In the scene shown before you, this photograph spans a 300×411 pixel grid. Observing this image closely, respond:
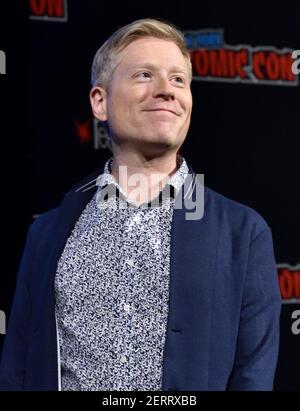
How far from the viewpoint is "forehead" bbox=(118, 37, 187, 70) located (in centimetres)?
207

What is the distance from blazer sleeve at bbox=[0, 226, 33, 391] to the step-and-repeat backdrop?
3.43 ft

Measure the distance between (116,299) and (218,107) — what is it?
5.28ft

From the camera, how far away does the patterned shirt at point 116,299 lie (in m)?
1.92

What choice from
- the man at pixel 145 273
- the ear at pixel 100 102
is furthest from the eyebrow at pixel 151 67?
the ear at pixel 100 102

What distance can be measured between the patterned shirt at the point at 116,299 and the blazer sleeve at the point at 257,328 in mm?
195

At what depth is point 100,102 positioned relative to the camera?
2213mm

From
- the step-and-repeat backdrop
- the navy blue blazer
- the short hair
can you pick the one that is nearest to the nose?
the short hair

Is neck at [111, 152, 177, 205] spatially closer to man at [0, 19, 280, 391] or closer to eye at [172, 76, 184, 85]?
man at [0, 19, 280, 391]

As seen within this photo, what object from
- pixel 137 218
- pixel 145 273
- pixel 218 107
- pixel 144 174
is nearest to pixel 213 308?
pixel 145 273

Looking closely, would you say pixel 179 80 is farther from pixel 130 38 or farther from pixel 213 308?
pixel 213 308

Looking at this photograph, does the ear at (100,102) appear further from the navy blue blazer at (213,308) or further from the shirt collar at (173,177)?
the navy blue blazer at (213,308)
